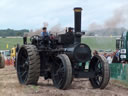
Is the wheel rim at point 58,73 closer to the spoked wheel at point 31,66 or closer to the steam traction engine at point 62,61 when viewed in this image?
the steam traction engine at point 62,61

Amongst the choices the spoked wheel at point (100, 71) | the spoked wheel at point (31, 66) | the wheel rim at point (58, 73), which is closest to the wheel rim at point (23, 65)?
the spoked wheel at point (31, 66)

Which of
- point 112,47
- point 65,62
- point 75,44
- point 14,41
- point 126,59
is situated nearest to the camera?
point 65,62

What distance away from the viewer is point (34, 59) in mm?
8648

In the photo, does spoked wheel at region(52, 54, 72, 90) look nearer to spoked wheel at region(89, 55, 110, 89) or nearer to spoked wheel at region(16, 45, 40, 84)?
spoked wheel at region(16, 45, 40, 84)

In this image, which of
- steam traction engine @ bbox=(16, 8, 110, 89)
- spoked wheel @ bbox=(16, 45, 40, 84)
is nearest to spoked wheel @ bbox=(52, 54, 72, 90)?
steam traction engine @ bbox=(16, 8, 110, 89)

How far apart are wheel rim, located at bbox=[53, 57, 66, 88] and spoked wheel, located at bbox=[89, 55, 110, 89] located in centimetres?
119

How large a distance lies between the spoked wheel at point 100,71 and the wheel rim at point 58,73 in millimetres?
1193

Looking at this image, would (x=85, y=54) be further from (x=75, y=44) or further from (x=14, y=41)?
(x=14, y=41)

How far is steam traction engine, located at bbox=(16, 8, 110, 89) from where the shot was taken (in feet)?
26.7

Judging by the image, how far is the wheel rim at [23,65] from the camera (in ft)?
30.5

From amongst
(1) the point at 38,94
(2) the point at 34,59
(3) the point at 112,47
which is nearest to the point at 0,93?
(1) the point at 38,94

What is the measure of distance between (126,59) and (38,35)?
7441 mm

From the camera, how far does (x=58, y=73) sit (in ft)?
26.9

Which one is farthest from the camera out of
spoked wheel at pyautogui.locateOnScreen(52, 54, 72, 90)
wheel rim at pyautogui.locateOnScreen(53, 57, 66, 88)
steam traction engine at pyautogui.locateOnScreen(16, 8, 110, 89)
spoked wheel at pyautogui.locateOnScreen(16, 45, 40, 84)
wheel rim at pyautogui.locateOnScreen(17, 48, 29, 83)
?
wheel rim at pyautogui.locateOnScreen(17, 48, 29, 83)
